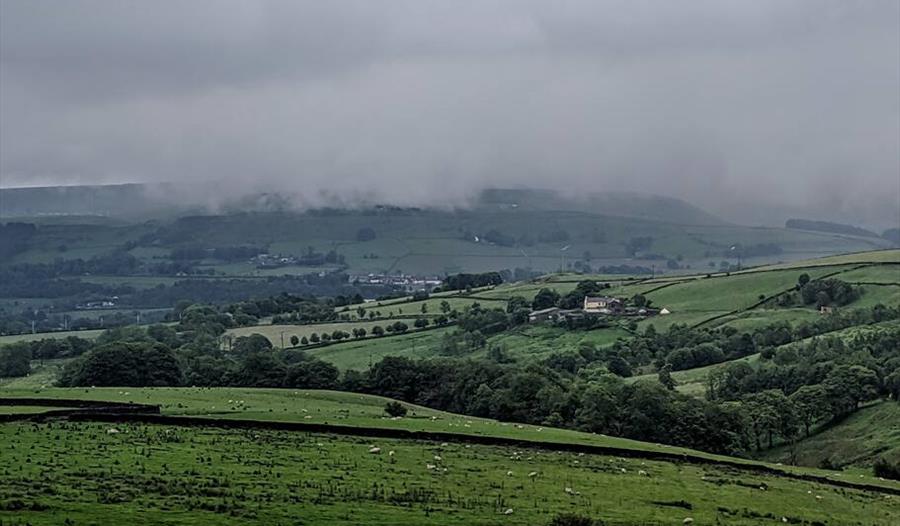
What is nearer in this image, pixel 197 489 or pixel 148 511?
pixel 148 511

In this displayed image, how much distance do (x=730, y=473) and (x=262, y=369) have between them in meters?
71.1

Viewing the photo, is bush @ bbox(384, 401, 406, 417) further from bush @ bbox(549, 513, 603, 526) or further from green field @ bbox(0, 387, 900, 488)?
bush @ bbox(549, 513, 603, 526)

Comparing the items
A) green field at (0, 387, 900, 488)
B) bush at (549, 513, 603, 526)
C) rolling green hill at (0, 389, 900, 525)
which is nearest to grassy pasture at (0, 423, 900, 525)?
rolling green hill at (0, 389, 900, 525)

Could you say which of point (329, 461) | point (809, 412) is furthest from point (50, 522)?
point (809, 412)

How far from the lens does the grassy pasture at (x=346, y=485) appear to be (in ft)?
149

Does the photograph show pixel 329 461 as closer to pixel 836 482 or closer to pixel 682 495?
pixel 682 495

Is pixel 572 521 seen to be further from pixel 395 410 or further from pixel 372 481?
pixel 395 410

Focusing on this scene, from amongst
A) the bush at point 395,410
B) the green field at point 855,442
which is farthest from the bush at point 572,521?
the green field at point 855,442

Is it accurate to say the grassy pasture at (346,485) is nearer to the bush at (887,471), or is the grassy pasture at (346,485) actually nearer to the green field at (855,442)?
Answer: the bush at (887,471)

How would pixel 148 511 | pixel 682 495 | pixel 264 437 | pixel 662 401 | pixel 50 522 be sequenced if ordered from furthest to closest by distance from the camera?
pixel 662 401, pixel 264 437, pixel 682 495, pixel 148 511, pixel 50 522

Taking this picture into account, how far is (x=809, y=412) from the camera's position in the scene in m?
136

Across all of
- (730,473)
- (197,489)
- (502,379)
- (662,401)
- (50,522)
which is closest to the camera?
(50,522)

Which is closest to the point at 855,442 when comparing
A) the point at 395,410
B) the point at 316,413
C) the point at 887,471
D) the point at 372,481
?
the point at 887,471

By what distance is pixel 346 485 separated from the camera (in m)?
52.9
